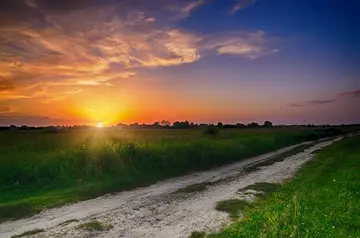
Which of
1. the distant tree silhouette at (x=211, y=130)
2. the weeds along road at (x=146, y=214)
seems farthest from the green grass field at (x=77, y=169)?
the distant tree silhouette at (x=211, y=130)

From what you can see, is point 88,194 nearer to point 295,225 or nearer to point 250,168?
point 295,225

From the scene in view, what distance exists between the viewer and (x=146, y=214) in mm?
13719

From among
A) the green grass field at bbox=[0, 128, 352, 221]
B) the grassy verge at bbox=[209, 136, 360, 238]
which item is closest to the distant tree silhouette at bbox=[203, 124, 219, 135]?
the green grass field at bbox=[0, 128, 352, 221]

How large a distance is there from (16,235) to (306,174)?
64.2 ft

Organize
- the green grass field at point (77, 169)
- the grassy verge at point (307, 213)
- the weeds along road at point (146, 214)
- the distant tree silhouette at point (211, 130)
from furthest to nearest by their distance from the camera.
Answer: the distant tree silhouette at point (211, 130), the green grass field at point (77, 169), the weeds along road at point (146, 214), the grassy verge at point (307, 213)

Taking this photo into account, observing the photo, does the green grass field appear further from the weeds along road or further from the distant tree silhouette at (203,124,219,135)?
the distant tree silhouette at (203,124,219,135)

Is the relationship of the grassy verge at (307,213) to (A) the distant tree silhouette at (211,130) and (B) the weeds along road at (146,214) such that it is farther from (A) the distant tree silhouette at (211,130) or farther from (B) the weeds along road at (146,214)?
(A) the distant tree silhouette at (211,130)

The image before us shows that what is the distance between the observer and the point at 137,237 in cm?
1092

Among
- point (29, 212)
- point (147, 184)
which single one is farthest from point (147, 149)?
point (29, 212)

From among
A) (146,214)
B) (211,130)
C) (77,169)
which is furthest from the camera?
(211,130)

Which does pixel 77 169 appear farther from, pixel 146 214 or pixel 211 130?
pixel 211 130

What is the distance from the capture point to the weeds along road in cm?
1155

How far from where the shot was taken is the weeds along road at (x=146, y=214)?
11.5 m

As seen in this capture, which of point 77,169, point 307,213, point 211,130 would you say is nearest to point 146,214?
point 307,213
